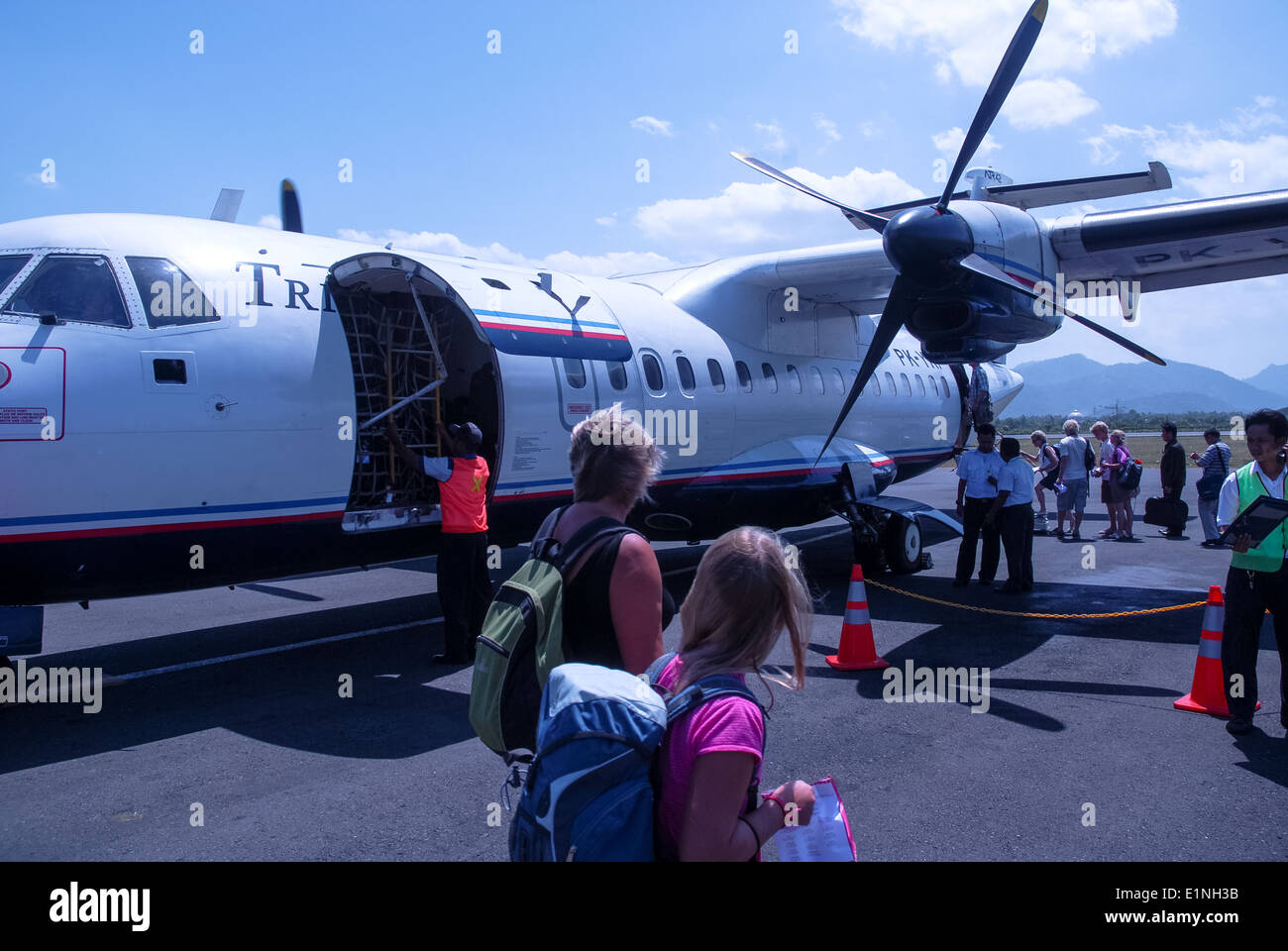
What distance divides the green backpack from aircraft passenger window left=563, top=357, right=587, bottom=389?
619 centimetres

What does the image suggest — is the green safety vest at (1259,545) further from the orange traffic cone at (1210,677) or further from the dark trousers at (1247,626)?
the orange traffic cone at (1210,677)

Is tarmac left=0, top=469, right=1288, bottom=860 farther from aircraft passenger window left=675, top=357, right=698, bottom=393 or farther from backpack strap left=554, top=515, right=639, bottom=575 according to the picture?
aircraft passenger window left=675, top=357, right=698, bottom=393

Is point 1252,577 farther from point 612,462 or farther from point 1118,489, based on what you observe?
point 1118,489

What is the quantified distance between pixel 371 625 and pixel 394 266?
3.46 meters

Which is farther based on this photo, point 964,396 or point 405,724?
point 964,396

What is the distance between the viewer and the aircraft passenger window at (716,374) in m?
10.5

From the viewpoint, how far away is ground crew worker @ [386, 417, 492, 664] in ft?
23.6

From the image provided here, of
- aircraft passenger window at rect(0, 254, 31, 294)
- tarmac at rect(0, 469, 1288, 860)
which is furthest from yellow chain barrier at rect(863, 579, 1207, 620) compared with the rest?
aircraft passenger window at rect(0, 254, 31, 294)

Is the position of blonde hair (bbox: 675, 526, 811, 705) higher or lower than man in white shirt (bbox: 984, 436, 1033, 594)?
higher

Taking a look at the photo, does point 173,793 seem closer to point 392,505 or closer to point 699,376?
point 392,505

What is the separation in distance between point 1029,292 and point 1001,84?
7.00 ft

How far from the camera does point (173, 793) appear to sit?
15.8 feet

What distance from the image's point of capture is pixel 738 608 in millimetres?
2031
